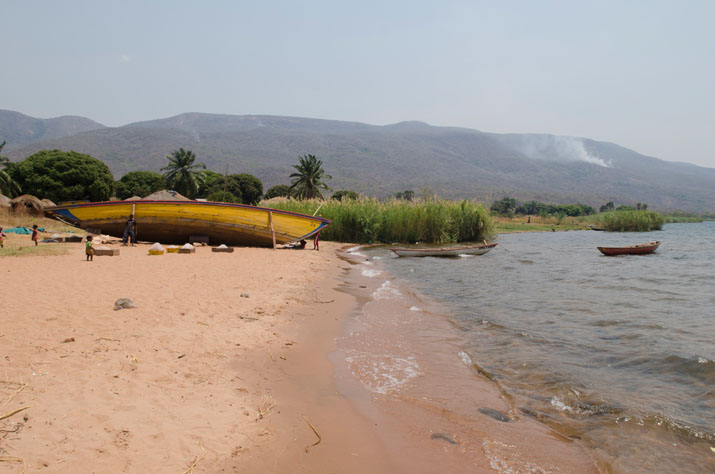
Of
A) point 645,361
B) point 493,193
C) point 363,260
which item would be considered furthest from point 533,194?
point 645,361

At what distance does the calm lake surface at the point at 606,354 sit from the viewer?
359cm

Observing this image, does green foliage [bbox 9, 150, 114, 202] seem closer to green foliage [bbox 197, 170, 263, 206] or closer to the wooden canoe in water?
green foliage [bbox 197, 170, 263, 206]

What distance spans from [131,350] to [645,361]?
236 inches

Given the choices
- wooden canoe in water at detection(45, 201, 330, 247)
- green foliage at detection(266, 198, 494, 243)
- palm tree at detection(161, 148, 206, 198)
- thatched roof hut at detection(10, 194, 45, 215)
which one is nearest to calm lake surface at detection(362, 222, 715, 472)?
wooden canoe in water at detection(45, 201, 330, 247)

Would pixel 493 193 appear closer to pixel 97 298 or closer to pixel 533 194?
pixel 533 194

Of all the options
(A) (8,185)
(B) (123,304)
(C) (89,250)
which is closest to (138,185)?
(A) (8,185)

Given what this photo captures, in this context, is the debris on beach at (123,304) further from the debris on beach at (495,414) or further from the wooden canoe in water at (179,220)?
the wooden canoe in water at (179,220)

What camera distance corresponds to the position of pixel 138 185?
200ft

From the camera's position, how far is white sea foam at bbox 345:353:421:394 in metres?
4.41

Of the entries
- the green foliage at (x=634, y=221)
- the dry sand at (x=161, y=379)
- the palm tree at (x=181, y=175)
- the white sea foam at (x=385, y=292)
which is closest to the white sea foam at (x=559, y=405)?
the dry sand at (x=161, y=379)

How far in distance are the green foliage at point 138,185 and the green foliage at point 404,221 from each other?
42127 mm

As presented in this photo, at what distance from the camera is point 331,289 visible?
975 cm

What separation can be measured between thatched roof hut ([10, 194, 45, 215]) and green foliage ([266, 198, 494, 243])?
12.8m

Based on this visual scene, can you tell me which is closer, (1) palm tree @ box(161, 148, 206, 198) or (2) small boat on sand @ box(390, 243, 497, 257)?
(2) small boat on sand @ box(390, 243, 497, 257)
